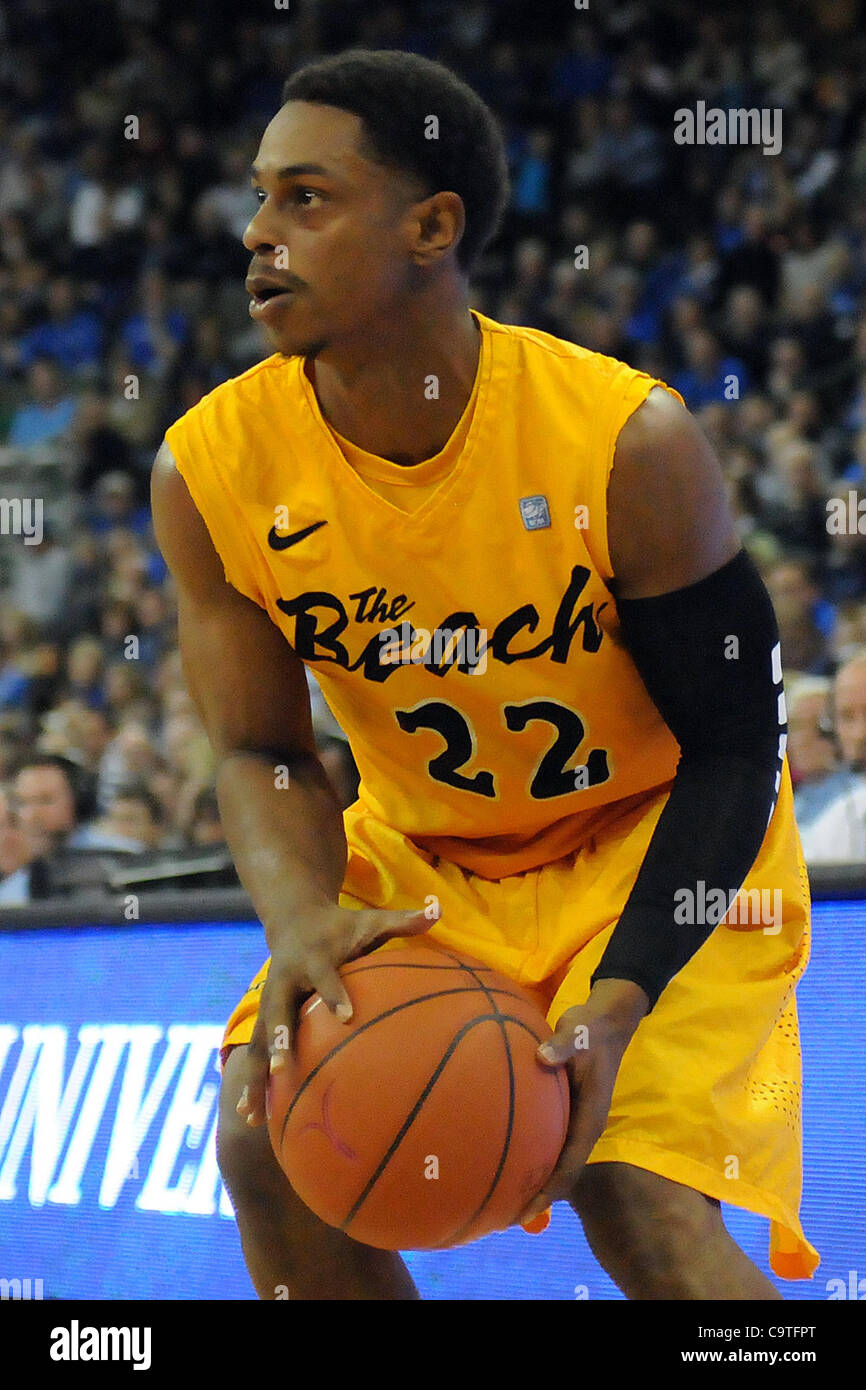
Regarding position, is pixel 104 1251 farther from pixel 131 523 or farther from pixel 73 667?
pixel 131 523

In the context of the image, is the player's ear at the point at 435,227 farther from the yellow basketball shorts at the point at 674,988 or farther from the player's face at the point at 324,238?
the yellow basketball shorts at the point at 674,988

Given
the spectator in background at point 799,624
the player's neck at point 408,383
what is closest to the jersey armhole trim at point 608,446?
the player's neck at point 408,383

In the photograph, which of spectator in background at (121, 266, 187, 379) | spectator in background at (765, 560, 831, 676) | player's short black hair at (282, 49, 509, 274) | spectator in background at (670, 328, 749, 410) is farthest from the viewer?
spectator in background at (121, 266, 187, 379)

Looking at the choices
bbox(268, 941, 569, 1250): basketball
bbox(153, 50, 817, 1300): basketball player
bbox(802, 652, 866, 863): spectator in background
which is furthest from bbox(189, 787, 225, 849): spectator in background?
bbox(268, 941, 569, 1250): basketball

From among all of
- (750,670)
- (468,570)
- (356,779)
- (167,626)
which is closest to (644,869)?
(750,670)

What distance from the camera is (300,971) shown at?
205 centimetres

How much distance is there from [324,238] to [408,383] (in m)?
0.23

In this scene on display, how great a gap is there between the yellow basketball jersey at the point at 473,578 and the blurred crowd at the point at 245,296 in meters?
2.27

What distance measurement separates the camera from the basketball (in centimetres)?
192

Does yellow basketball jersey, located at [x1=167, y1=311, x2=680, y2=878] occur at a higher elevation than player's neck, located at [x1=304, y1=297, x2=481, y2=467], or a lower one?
lower

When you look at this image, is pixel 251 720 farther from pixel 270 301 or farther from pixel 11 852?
pixel 11 852

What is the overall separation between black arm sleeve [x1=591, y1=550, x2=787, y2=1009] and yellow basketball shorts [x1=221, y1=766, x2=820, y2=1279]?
112 mm

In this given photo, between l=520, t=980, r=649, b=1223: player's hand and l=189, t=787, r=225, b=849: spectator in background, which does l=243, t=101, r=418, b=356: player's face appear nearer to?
l=520, t=980, r=649, b=1223: player's hand

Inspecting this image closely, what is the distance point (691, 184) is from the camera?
843 cm
